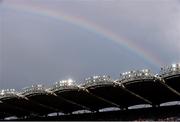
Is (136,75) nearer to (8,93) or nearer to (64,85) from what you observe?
(64,85)

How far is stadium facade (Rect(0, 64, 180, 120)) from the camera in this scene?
202 ft

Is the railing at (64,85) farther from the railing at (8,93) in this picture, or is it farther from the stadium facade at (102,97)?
the railing at (8,93)

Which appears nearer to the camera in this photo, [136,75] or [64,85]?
[136,75]

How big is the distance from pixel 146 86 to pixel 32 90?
21156 mm

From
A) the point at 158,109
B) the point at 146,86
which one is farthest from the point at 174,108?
the point at 146,86

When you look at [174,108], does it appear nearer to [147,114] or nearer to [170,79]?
[147,114]

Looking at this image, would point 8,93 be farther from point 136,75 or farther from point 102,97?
point 136,75

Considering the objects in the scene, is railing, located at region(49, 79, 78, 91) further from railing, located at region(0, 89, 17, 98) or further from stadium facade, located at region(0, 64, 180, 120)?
railing, located at region(0, 89, 17, 98)

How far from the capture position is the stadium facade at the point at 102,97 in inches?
2419

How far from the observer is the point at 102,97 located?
69438mm

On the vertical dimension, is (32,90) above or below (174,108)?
above

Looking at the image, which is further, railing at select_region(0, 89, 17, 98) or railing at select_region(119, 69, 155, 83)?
railing at select_region(0, 89, 17, 98)

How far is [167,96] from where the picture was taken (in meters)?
66.8

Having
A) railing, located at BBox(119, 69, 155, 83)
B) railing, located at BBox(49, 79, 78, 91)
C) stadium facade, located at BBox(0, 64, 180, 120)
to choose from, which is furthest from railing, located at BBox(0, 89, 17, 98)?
railing, located at BBox(119, 69, 155, 83)
